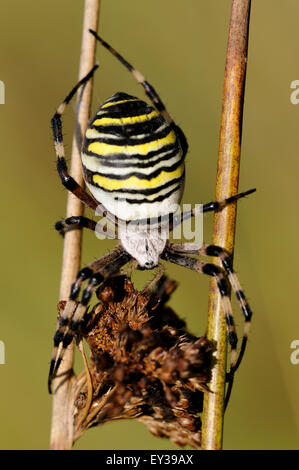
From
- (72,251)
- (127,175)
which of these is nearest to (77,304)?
(72,251)

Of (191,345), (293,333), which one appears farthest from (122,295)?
(293,333)

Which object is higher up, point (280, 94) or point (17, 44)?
point (17, 44)

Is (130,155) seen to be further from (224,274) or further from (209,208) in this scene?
(224,274)

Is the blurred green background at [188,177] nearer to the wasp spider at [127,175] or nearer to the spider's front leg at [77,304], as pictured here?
the spider's front leg at [77,304]

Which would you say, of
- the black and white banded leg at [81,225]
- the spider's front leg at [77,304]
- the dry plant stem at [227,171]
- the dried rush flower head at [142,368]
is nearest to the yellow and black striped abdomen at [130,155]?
the black and white banded leg at [81,225]

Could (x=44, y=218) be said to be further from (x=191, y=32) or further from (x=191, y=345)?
(x=191, y=345)
